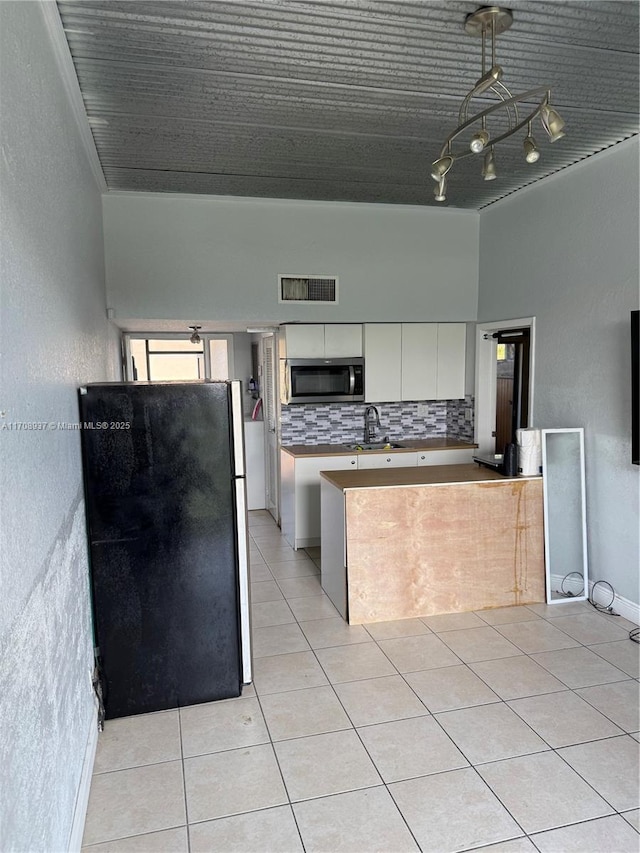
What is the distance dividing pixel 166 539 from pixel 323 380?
107 inches

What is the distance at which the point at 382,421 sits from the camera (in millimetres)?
5770

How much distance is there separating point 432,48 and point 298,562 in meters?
3.76

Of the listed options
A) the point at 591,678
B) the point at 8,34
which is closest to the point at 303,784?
the point at 591,678

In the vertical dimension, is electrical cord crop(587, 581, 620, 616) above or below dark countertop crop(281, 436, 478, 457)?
below

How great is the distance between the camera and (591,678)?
300cm

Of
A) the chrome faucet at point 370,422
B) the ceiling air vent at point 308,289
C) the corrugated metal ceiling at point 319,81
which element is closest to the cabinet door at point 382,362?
the chrome faucet at point 370,422

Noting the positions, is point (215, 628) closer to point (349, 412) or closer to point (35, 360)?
point (35, 360)

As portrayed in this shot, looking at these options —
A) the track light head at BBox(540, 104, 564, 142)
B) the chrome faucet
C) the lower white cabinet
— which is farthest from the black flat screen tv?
the chrome faucet

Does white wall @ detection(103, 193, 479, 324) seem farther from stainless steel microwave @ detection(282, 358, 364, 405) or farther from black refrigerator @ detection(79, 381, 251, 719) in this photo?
black refrigerator @ detection(79, 381, 251, 719)

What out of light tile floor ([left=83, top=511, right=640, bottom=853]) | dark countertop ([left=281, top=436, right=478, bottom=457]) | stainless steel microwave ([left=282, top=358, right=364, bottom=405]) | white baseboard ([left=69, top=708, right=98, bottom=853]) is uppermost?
stainless steel microwave ([left=282, top=358, right=364, bottom=405])

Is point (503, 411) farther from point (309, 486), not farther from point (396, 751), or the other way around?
point (396, 751)

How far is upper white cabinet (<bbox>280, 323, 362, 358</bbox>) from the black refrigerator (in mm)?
2277

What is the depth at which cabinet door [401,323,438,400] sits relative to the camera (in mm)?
5316

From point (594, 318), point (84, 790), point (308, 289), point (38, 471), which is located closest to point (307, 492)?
point (308, 289)
